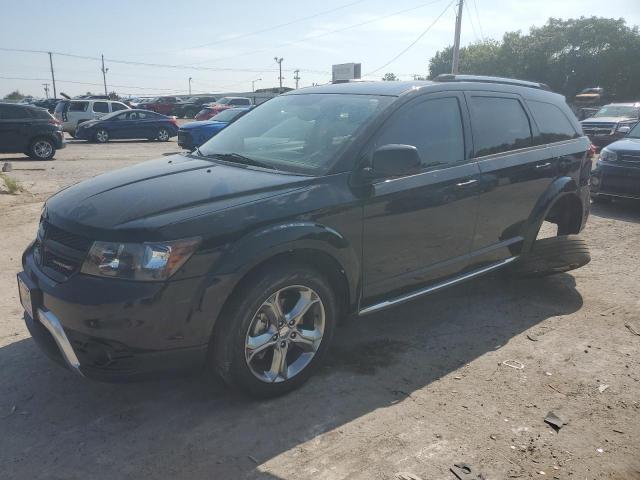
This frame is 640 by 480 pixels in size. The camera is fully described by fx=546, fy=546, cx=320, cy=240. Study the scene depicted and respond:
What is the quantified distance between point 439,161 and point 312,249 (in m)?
1.33

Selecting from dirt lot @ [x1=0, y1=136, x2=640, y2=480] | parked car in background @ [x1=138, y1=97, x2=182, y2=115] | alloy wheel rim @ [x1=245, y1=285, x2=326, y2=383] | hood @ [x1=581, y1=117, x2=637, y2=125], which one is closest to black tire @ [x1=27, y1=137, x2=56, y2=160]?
dirt lot @ [x1=0, y1=136, x2=640, y2=480]

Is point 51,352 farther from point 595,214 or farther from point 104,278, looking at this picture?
point 595,214

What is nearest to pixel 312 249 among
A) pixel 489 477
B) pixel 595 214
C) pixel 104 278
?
pixel 104 278

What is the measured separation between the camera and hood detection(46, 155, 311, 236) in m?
2.85

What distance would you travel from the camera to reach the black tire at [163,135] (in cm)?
2294

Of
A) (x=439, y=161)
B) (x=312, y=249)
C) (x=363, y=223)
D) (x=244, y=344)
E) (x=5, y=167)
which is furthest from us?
(x=5, y=167)

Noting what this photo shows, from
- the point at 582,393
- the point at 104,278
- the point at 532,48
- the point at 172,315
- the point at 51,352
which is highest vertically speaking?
the point at 532,48

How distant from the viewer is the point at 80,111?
963 inches

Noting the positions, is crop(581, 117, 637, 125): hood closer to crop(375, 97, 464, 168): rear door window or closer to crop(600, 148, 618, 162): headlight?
crop(600, 148, 618, 162): headlight

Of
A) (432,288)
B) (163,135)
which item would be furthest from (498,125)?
(163,135)

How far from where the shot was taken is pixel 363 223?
135 inches

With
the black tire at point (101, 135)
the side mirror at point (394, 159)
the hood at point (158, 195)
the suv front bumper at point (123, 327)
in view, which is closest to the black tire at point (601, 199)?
the side mirror at point (394, 159)

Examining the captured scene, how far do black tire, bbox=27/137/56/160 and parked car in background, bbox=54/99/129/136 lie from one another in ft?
31.0

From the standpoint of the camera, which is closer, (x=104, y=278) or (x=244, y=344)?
(x=104, y=278)
